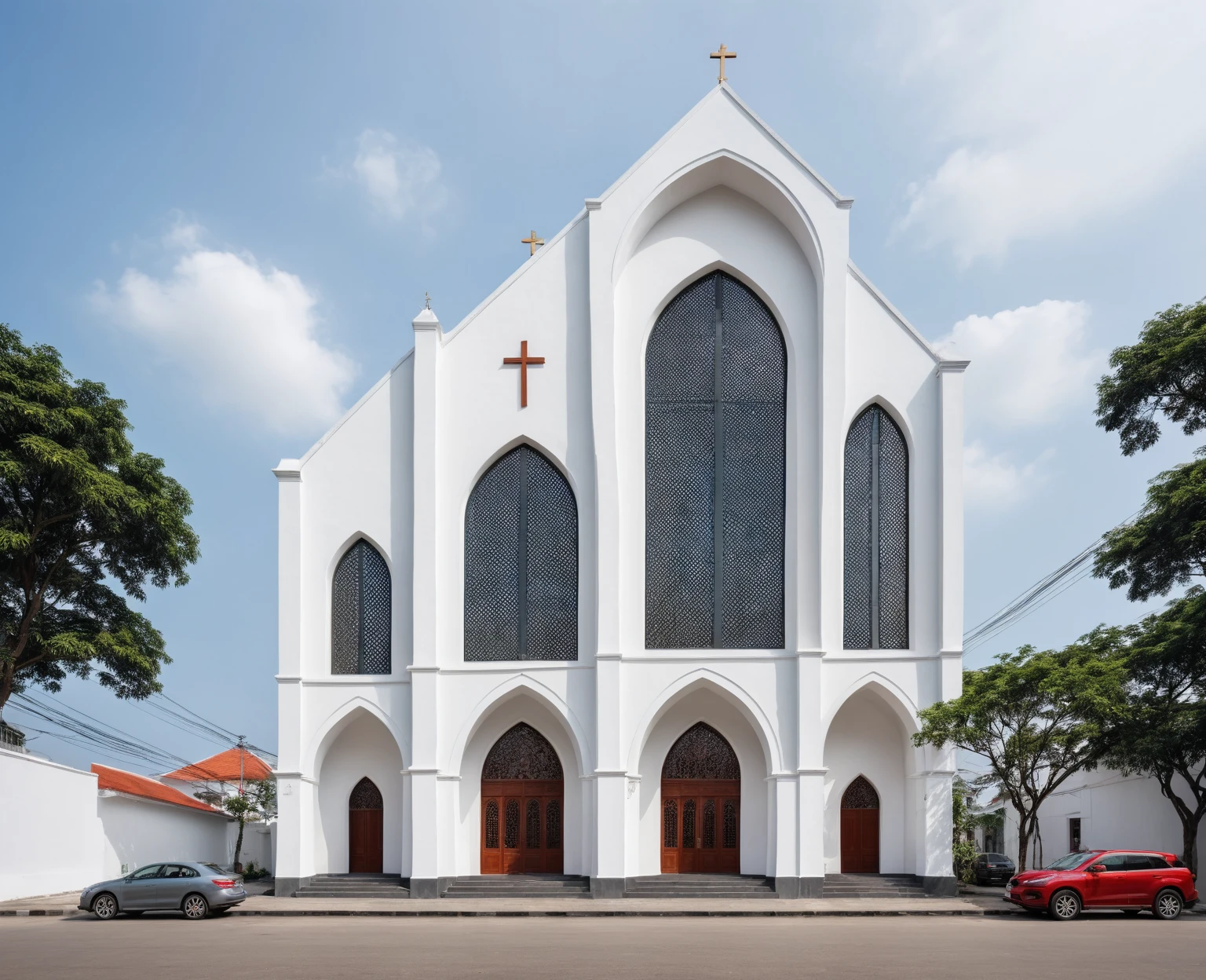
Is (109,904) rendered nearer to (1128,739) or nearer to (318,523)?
(318,523)

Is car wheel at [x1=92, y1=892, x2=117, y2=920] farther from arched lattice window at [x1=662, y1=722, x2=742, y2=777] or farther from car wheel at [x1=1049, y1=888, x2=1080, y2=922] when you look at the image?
car wheel at [x1=1049, y1=888, x2=1080, y2=922]

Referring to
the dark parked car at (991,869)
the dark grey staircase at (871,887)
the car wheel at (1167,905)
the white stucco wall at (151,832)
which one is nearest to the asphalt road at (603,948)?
the car wheel at (1167,905)

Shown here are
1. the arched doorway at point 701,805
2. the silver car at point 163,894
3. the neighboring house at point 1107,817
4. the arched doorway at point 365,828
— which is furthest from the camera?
the neighboring house at point 1107,817

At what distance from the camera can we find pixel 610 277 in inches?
877

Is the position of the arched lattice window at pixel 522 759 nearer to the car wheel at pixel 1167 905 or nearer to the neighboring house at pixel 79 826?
the neighboring house at pixel 79 826

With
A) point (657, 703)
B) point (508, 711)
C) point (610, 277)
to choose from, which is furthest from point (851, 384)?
point (508, 711)

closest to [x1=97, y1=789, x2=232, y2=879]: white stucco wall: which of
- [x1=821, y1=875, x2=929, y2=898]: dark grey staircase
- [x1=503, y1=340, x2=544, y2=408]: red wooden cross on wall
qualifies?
[x1=503, y1=340, x2=544, y2=408]: red wooden cross on wall

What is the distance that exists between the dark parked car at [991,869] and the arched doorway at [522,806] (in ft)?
40.0

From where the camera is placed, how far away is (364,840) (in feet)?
74.2

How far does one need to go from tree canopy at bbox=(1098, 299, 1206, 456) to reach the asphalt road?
1067 cm

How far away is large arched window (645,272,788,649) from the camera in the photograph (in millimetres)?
22016

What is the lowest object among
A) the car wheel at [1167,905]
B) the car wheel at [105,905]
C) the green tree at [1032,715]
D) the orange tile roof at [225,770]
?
the orange tile roof at [225,770]

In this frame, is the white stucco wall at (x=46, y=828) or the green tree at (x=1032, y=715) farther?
the white stucco wall at (x=46, y=828)

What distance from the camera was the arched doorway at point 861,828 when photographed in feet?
71.9
